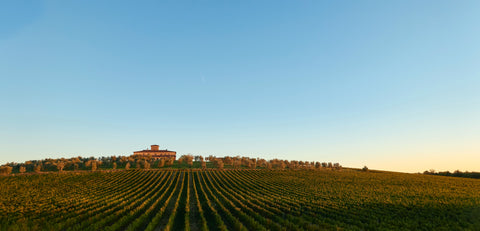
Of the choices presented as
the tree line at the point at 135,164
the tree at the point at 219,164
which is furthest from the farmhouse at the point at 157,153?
the tree at the point at 219,164

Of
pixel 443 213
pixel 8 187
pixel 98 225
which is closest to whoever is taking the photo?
pixel 98 225

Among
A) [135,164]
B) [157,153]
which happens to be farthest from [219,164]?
[157,153]

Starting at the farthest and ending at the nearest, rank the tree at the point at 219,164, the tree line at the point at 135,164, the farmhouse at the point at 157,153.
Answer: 1. the farmhouse at the point at 157,153
2. the tree at the point at 219,164
3. the tree line at the point at 135,164

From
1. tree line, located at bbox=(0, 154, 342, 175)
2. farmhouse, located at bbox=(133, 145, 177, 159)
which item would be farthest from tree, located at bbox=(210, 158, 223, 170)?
farmhouse, located at bbox=(133, 145, 177, 159)

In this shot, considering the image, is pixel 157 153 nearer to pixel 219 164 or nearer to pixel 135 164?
pixel 135 164

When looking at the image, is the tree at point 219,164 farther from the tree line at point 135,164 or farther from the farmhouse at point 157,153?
the farmhouse at point 157,153

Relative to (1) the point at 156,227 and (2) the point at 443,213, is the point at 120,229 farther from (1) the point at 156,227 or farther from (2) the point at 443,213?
(2) the point at 443,213

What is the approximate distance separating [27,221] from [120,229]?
11098 millimetres

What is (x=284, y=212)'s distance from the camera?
2811 cm

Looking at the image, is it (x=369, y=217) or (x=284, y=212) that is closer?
(x=369, y=217)

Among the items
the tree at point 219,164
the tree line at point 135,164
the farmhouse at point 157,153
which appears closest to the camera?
the tree line at point 135,164

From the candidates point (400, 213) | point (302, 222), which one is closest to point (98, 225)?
point (302, 222)

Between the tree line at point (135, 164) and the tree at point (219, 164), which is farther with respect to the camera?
the tree at point (219, 164)

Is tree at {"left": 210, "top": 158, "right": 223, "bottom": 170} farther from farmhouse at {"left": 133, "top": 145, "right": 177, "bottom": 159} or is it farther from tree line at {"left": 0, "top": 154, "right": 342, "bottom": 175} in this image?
farmhouse at {"left": 133, "top": 145, "right": 177, "bottom": 159}
